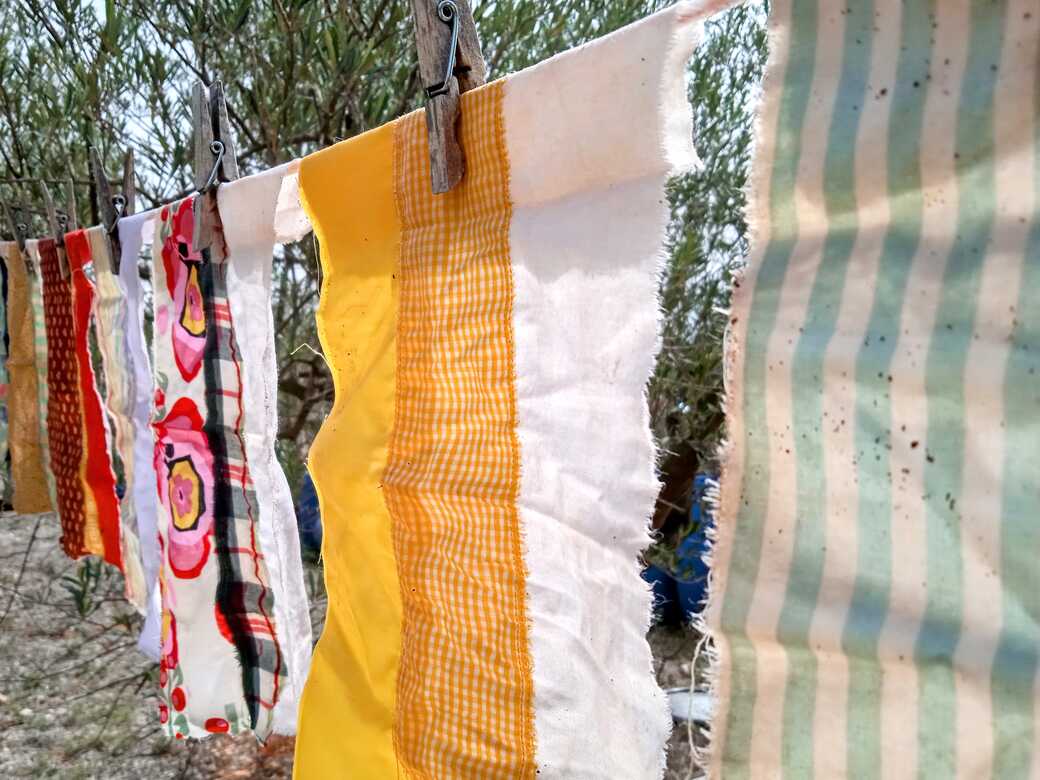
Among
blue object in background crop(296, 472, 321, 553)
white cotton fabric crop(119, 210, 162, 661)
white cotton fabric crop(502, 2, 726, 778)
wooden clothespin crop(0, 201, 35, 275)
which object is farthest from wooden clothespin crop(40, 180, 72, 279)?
white cotton fabric crop(502, 2, 726, 778)

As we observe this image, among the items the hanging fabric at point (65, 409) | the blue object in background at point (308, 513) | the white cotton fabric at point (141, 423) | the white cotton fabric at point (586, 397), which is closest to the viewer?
the white cotton fabric at point (586, 397)

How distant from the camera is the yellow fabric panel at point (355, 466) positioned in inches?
40.5

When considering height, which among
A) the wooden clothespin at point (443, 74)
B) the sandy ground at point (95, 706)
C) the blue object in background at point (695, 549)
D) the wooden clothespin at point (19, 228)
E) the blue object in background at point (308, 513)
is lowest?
the sandy ground at point (95, 706)

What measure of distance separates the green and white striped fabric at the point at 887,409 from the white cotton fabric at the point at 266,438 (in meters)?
0.85

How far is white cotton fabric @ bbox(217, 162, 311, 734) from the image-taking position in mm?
1341

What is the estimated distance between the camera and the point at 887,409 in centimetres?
59

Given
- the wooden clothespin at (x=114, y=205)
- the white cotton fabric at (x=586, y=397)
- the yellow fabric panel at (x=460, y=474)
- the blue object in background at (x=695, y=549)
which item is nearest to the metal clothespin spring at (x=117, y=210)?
the wooden clothespin at (x=114, y=205)

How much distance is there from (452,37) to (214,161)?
0.58 meters

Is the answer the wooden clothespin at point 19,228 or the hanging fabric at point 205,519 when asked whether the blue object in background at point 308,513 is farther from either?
the hanging fabric at point 205,519

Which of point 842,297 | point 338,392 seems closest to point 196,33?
point 338,392

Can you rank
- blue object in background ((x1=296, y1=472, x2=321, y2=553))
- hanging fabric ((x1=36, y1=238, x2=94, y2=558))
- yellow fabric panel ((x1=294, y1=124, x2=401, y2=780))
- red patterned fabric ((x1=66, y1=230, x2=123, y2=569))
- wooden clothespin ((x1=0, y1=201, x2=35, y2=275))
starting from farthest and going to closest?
blue object in background ((x1=296, y1=472, x2=321, y2=553)), wooden clothespin ((x1=0, y1=201, x2=35, y2=275)), hanging fabric ((x1=36, y1=238, x2=94, y2=558)), red patterned fabric ((x1=66, y1=230, x2=123, y2=569)), yellow fabric panel ((x1=294, y1=124, x2=401, y2=780))

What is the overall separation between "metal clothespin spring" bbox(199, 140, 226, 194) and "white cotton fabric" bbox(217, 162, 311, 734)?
0.13 ft

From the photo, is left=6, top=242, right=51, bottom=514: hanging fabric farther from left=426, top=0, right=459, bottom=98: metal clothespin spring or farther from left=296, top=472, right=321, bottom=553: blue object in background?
left=426, top=0, right=459, bottom=98: metal clothespin spring

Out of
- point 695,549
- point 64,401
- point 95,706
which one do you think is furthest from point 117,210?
point 95,706
